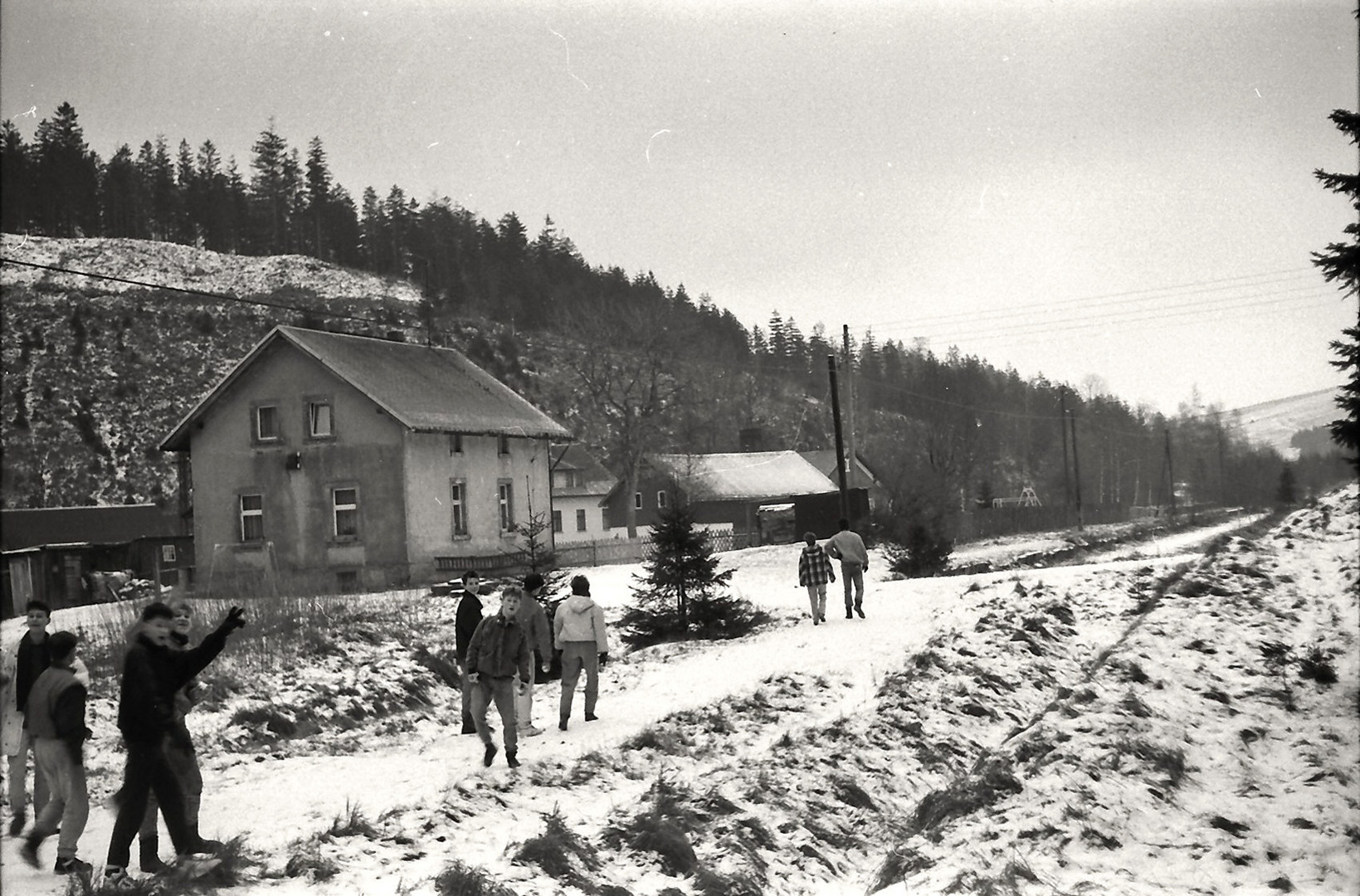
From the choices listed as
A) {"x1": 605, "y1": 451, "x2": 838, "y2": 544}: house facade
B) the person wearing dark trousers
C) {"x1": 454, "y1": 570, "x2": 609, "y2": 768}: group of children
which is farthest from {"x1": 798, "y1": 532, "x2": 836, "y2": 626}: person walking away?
{"x1": 605, "y1": 451, "x2": 838, "y2": 544}: house facade

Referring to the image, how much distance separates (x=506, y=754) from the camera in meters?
13.1

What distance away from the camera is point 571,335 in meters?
94.6

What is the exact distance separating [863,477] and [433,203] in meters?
65.2

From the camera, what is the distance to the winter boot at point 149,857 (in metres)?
9.31

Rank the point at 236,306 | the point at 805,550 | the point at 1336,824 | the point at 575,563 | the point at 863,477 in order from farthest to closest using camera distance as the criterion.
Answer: the point at 236,306 → the point at 863,477 → the point at 575,563 → the point at 805,550 → the point at 1336,824

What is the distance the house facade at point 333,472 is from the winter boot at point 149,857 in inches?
1084

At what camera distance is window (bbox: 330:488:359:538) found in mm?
38156

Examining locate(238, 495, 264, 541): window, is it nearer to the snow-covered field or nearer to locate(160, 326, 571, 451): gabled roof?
locate(160, 326, 571, 451): gabled roof

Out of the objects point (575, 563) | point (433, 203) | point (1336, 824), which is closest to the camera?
point (1336, 824)

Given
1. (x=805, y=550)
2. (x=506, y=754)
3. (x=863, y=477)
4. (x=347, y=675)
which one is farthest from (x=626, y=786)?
(x=863, y=477)

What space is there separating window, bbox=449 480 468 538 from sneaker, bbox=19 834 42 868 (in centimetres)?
2969

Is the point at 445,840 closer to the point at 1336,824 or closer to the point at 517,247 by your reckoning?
the point at 1336,824

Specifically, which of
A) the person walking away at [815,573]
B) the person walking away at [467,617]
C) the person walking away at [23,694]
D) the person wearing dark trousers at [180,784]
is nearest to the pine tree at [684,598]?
the person walking away at [815,573]

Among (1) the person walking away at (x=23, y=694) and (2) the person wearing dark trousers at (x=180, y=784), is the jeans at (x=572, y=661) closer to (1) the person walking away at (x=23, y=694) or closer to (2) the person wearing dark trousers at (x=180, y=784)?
(2) the person wearing dark trousers at (x=180, y=784)
